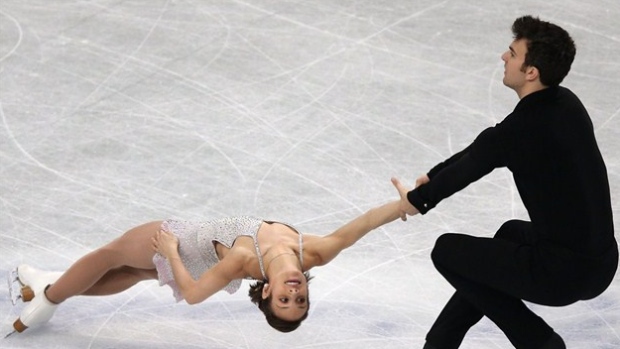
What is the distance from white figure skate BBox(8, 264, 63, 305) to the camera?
5.59m

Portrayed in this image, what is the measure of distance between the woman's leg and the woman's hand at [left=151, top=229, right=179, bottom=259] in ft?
0.18

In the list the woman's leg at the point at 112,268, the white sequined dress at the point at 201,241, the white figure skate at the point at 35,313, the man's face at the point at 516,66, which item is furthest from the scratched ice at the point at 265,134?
the man's face at the point at 516,66

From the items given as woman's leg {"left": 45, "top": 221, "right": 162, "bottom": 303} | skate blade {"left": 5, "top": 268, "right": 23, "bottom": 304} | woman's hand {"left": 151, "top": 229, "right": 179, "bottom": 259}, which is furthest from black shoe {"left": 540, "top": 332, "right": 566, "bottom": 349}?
skate blade {"left": 5, "top": 268, "right": 23, "bottom": 304}

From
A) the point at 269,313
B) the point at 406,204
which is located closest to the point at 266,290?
the point at 269,313

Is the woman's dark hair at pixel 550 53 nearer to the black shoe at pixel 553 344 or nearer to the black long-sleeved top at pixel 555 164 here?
the black long-sleeved top at pixel 555 164

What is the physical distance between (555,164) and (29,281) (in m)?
2.73

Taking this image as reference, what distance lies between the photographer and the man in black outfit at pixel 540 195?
4211 mm

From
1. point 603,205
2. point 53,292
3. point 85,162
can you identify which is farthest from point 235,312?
point 603,205

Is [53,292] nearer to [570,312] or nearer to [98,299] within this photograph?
[98,299]

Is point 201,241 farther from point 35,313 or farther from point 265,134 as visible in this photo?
point 265,134

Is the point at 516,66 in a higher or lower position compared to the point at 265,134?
higher

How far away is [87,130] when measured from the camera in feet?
23.5

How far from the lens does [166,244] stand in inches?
199

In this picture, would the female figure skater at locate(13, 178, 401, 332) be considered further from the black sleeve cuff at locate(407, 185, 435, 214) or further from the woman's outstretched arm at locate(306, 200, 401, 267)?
the black sleeve cuff at locate(407, 185, 435, 214)
